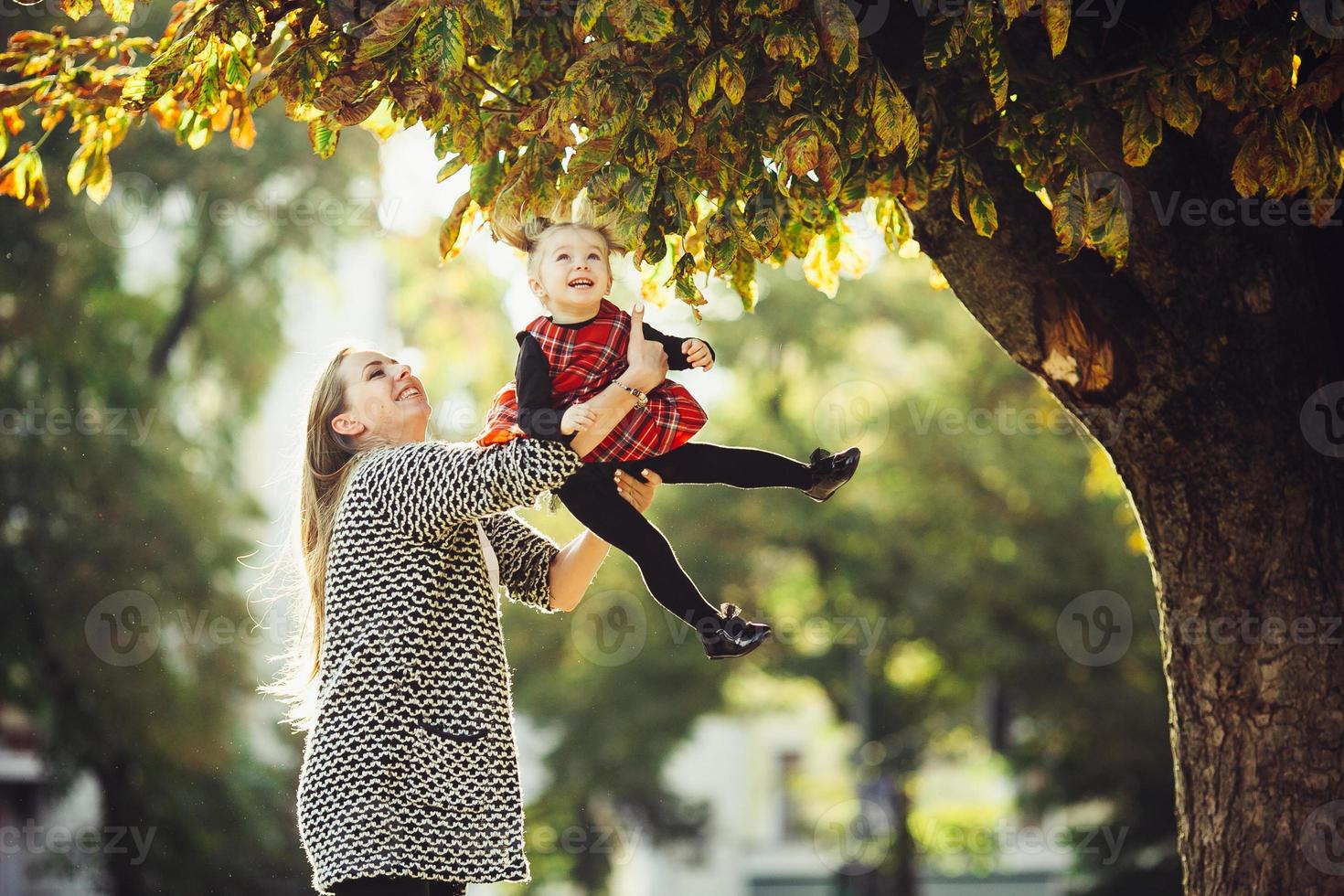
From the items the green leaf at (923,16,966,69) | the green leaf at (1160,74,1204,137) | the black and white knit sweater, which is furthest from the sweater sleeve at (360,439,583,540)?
the green leaf at (1160,74,1204,137)

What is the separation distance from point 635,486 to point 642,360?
44cm

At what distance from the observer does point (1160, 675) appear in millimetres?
18172

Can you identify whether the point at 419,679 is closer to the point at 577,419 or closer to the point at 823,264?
the point at 577,419

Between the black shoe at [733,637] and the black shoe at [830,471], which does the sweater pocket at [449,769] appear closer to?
the black shoe at [733,637]

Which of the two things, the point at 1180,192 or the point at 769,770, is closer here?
the point at 1180,192

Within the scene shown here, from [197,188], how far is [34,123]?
2.36m

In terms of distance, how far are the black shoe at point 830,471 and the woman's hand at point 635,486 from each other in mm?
440

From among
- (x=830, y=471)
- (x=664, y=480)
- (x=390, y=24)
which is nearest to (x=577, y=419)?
(x=664, y=480)

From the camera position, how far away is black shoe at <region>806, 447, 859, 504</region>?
4.20 metres

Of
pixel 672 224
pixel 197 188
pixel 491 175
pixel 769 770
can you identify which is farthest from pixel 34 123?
pixel 769 770

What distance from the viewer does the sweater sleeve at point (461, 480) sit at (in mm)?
3666

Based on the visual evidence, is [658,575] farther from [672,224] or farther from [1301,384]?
[1301,384]

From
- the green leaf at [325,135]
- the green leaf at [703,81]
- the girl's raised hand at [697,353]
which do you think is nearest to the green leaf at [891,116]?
the green leaf at [703,81]

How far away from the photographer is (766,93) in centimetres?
404
